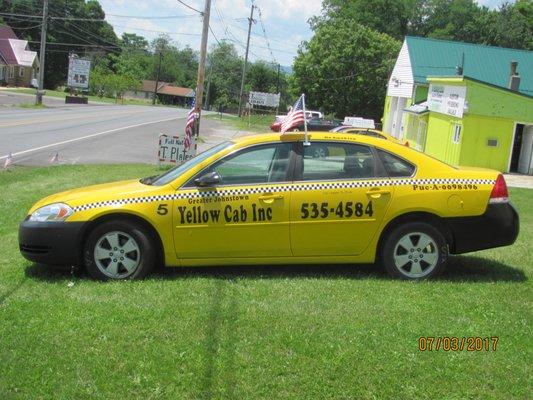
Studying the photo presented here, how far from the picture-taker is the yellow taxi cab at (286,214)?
19.7 feet

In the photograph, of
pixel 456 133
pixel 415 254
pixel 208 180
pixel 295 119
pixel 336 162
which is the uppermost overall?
pixel 456 133

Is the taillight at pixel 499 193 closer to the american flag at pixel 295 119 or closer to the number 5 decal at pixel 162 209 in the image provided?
the american flag at pixel 295 119

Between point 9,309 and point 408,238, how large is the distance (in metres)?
3.63

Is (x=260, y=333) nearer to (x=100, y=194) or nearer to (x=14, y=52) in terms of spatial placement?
(x=100, y=194)

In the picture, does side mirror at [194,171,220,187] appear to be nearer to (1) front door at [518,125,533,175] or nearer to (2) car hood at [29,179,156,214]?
(2) car hood at [29,179,156,214]

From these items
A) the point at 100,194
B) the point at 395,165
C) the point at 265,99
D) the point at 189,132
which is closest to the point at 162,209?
the point at 100,194

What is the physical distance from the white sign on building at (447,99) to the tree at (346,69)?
33.7 meters

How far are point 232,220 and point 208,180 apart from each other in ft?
1.45

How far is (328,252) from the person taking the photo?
6.19 m

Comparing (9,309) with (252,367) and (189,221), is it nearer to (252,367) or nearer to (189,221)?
(189,221)

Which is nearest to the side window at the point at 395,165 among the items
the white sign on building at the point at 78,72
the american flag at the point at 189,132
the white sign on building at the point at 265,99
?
the american flag at the point at 189,132

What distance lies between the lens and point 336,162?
20.7 ft

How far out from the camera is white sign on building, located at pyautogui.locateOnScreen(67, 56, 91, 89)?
246 ft
